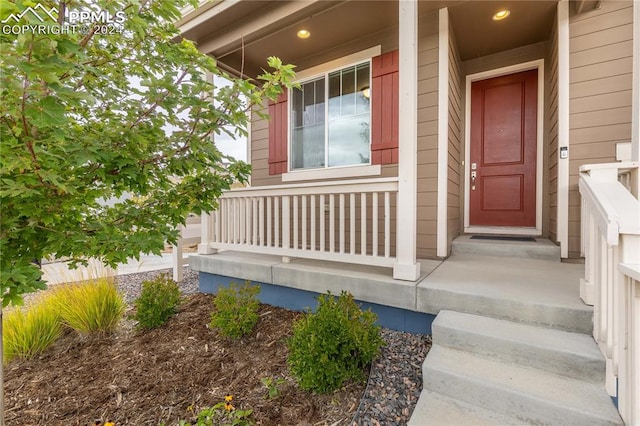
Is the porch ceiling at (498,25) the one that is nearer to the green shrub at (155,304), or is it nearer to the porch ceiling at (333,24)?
the porch ceiling at (333,24)

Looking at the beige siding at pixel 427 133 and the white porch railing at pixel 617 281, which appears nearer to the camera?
the white porch railing at pixel 617 281

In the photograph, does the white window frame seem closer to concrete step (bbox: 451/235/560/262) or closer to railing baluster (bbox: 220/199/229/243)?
railing baluster (bbox: 220/199/229/243)

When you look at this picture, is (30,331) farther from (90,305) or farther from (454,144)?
(454,144)

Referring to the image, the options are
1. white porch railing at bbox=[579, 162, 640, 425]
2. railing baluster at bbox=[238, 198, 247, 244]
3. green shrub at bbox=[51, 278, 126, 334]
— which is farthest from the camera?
railing baluster at bbox=[238, 198, 247, 244]

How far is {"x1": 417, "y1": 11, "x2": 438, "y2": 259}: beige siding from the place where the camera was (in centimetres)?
319

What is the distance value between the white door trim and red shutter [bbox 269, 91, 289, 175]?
250 centimetres

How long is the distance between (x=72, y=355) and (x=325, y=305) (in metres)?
2.28

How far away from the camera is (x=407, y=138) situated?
231 centimetres

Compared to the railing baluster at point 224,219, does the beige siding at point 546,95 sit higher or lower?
higher

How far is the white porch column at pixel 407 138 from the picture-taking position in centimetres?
227

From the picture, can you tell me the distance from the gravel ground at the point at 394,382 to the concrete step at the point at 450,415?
135 mm

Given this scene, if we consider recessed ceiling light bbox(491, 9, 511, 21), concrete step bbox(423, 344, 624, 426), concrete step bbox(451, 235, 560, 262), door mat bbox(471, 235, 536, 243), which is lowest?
concrete step bbox(423, 344, 624, 426)

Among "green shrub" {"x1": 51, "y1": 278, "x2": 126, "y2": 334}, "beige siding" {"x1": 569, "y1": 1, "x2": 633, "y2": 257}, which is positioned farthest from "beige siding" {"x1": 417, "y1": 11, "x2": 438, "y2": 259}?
"green shrub" {"x1": 51, "y1": 278, "x2": 126, "y2": 334}

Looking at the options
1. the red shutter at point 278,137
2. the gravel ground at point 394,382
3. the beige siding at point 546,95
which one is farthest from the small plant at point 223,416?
the beige siding at point 546,95
